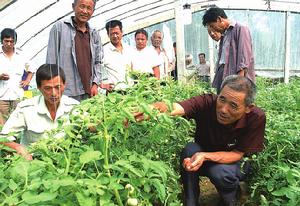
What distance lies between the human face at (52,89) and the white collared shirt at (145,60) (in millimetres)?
1878

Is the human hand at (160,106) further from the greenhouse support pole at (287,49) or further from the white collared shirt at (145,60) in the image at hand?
the greenhouse support pole at (287,49)

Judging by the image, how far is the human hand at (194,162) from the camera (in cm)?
219

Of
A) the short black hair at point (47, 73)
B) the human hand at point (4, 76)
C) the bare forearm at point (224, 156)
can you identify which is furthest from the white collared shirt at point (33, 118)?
the human hand at point (4, 76)

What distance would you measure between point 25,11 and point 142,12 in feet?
14.0

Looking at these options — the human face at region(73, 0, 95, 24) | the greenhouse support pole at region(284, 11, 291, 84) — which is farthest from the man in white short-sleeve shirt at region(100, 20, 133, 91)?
the greenhouse support pole at region(284, 11, 291, 84)

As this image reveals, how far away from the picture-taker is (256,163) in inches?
102

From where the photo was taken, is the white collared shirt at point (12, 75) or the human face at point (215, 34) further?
the white collared shirt at point (12, 75)

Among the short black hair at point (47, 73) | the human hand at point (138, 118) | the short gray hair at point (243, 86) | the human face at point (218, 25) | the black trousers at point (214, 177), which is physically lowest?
the black trousers at point (214, 177)

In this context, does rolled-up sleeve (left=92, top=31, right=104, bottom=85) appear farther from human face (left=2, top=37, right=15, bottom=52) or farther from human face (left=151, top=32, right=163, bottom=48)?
human face (left=151, top=32, right=163, bottom=48)

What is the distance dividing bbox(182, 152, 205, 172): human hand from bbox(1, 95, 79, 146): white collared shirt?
75 centimetres

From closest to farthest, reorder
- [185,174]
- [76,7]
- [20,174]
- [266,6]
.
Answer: [20,174] < [185,174] < [76,7] < [266,6]

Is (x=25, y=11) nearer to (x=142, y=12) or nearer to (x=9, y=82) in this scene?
(x=9, y=82)

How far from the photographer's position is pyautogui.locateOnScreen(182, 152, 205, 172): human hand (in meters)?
2.19

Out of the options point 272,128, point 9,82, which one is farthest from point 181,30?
point 272,128
